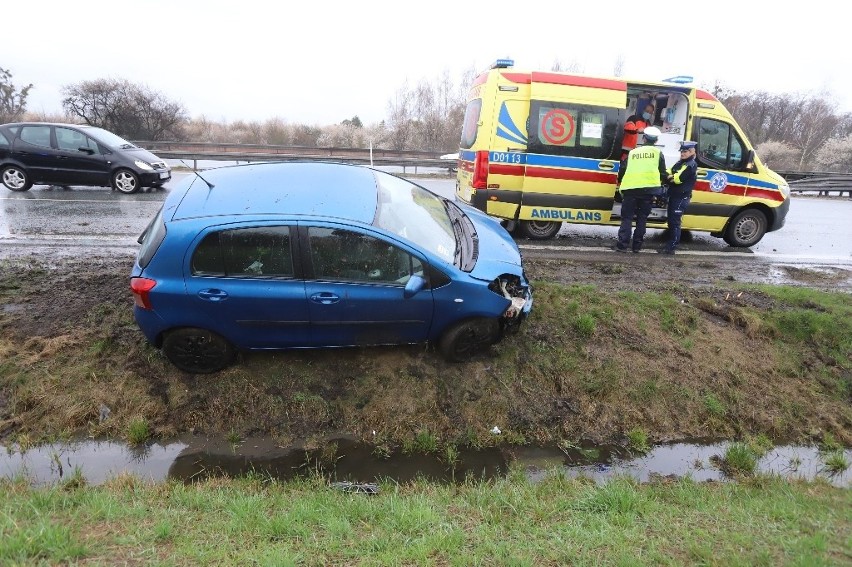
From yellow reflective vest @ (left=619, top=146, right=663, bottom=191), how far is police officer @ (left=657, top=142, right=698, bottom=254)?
441 millimetres

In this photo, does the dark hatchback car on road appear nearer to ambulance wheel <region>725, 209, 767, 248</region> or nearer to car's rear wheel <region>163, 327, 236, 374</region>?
car's rear wheel <region>163, 327, 236, 374</region>

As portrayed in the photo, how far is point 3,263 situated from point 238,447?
4.73 metres

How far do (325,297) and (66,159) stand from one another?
35.0 ft

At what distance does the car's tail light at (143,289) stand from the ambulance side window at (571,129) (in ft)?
19.4

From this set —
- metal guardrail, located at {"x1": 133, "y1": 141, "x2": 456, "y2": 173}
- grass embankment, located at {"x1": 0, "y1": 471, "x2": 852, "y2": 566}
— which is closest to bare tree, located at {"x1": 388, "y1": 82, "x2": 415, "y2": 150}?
metal guardrail, located at {"x1": 133, "y1": 141, "x2": 456, "y2": 173}

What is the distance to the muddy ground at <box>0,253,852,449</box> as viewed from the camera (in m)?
4.34

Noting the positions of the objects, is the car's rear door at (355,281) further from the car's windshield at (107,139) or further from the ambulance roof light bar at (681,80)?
the car's windshield at (107,139)

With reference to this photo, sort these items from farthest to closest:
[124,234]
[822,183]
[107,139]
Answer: [822,183] < [107,139] < [124,234]

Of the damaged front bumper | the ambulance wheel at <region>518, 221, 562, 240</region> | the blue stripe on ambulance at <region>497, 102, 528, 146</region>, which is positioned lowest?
the damaged front bumper

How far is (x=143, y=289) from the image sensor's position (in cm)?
406

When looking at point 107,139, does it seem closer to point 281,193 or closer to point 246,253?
point 281,193

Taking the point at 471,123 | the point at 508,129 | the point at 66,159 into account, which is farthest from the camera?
the point at 66,159

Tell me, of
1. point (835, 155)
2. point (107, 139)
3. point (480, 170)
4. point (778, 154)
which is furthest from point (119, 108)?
point (835, 155)

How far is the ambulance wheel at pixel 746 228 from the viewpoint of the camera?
8.53 metres
